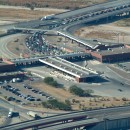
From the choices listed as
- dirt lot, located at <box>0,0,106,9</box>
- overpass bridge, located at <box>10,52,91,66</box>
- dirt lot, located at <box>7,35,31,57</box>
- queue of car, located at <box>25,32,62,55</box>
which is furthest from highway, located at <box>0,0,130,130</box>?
dirt lot, located at <box>0,0,106,9</box>

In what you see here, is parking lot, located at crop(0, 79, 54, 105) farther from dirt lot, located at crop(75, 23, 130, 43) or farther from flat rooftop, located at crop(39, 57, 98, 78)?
dirt lot, located at crop(75, 23, 130, 43)

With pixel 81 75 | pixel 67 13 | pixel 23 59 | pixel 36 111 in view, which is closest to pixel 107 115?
pixel 36 111

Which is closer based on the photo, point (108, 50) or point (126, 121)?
point (126, 121)

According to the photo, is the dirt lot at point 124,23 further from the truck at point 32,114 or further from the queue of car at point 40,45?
the truck at point 32,114

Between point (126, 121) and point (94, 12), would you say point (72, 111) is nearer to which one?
point (126, 121)

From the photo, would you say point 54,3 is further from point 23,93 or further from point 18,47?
point 23,93

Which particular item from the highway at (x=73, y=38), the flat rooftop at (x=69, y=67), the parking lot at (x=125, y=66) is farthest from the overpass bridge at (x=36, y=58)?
the parking lot at (x=125, y=66)

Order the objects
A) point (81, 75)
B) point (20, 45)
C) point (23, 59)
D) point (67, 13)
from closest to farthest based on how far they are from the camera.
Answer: point (81, 75) < point (23, 59) < point (20, 45) < point (67, 13)

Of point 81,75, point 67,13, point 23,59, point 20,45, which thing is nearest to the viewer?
point 81,75
